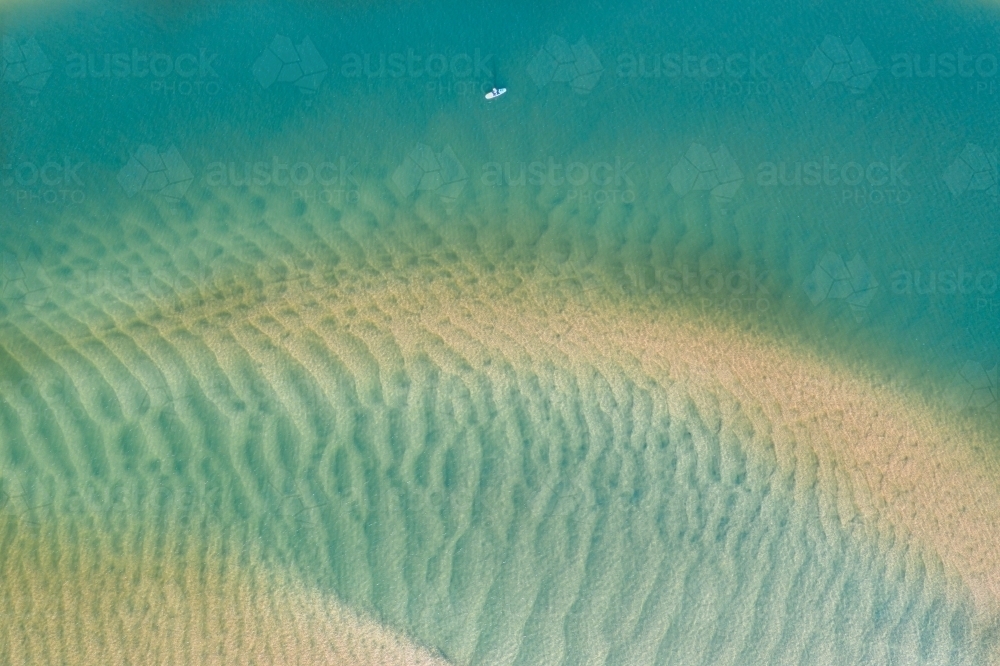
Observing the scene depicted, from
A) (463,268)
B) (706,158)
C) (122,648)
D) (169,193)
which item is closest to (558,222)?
(463,268)

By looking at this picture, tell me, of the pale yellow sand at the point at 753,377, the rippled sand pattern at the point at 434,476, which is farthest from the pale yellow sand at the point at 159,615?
the pale yellow sand at the point at 753,377

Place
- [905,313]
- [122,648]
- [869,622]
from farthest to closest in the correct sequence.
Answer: [905,313]
[869,622]
[122,648]

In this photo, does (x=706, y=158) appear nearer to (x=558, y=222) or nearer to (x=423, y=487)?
(x=558, y=222)

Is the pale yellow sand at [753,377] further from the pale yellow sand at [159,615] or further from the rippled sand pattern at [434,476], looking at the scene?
the pale yellow sand at [159,615]

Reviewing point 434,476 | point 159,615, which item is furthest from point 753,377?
point 159,615

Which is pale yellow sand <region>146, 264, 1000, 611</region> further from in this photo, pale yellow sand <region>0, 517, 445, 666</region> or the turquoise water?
pale yellow sand <region>0, 517, 445, 666</region>
